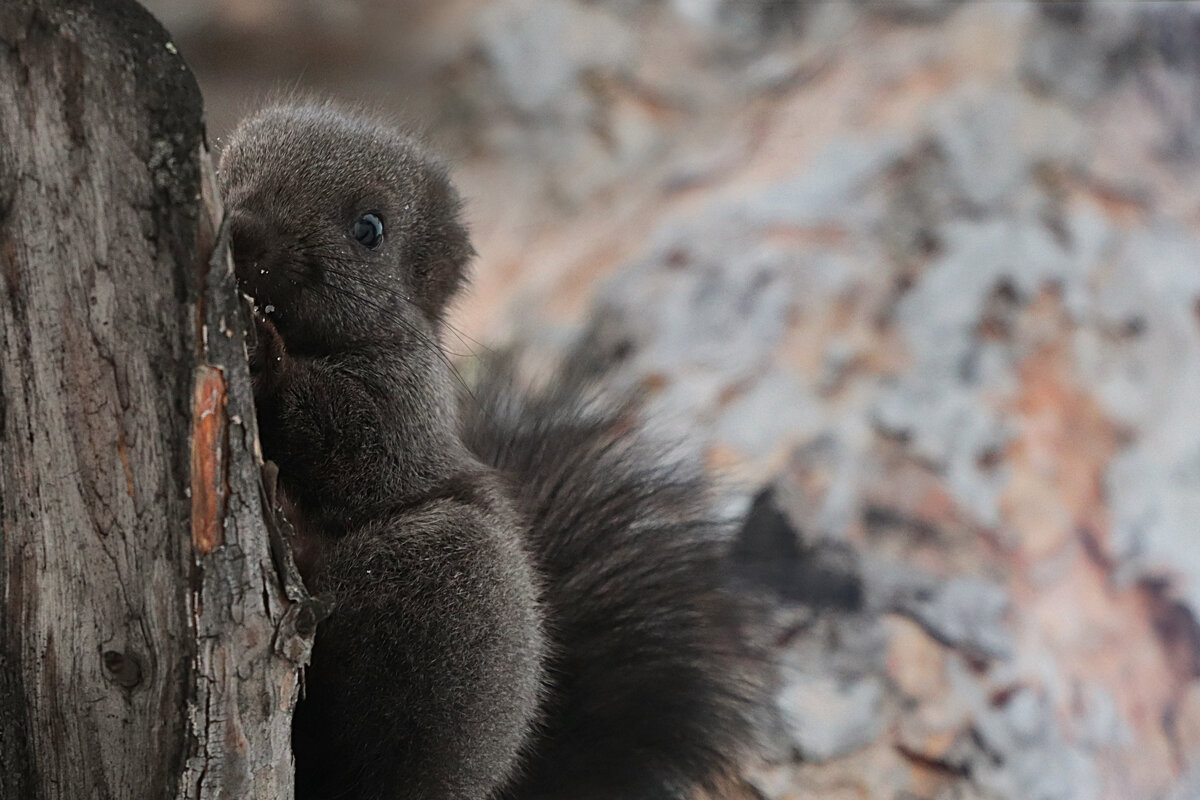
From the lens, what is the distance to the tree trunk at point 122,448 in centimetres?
83

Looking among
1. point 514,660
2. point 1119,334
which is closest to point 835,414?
point 1119,334

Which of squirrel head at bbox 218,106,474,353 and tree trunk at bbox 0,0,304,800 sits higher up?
squirrel head at bbox 218,106,474,353

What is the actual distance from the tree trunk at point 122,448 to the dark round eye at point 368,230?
0.40 meters

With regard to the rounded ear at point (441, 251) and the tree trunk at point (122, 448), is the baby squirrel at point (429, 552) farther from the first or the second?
the tree trunk at point (122, 448)

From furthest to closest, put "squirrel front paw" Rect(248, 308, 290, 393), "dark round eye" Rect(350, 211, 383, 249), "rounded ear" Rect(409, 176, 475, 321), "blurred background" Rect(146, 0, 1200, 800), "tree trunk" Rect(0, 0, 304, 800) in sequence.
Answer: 1. "blurred background" Rect(146, 0, 1200, 800)
2. "rounded ear" Rect(409, 176, 475, 321)
3. "dark round eye" Rect(350, 211, 383, 249)
4. "squirrel front paw" Rect(248, 308, 290, 393)
5. "tree trunk" Rect(0, 0, 304, 800)

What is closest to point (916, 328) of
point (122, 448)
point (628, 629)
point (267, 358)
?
point (628, 629)

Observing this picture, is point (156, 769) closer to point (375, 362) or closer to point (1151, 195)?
point (375, 362)

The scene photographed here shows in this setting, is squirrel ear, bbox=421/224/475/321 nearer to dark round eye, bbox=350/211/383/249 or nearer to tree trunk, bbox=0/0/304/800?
dark round eye, bbox=350/211/383/249

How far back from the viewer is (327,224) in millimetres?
1229

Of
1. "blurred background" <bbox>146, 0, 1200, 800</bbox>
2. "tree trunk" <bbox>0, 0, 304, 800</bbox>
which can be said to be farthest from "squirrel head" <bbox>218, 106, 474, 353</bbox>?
"tree trunk" <bbox>0, 0, 304, 800</bbox>

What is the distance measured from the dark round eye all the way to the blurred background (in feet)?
0.74

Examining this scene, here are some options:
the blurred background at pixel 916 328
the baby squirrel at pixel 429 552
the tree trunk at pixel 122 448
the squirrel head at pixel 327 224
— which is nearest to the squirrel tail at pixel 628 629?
the baby squirrel at pixel 429 552

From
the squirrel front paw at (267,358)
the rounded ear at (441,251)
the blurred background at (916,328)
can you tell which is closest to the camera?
the squirrel front paw at (267,358)

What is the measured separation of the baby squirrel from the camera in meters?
1.14
